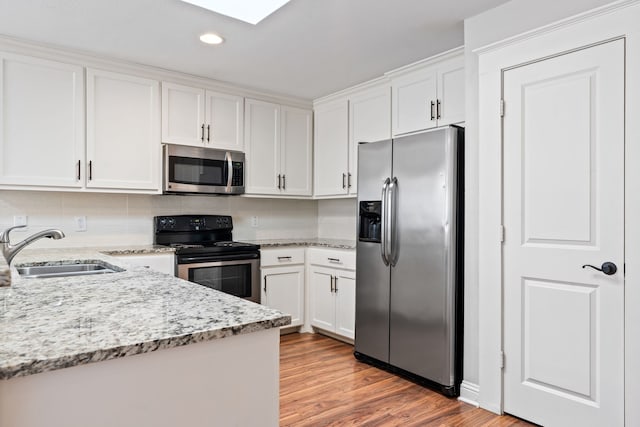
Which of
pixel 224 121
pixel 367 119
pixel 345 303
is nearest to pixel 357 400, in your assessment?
pixel 345 303

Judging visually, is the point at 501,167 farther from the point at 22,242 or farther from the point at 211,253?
the point at 22,242

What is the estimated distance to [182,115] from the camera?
140 inches

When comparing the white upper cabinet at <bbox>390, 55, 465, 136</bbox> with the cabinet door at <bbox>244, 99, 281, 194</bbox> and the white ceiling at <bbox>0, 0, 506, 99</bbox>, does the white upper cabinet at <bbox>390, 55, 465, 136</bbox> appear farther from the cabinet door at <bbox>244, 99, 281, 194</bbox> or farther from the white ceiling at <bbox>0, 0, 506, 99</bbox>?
the cabinet door at <bbox>244, 99, 281, 194</bbox>

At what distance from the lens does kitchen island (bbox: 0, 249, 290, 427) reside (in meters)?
0.79

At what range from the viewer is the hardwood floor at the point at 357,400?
233 cm

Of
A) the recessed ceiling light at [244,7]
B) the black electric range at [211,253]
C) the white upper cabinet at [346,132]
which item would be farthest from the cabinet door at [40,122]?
the white upper cabinet at [346,132]

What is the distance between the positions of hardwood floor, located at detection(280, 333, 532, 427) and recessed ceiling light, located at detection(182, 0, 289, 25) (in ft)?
7.41

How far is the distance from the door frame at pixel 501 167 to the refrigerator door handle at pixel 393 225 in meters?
0.60

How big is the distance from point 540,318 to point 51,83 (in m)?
3.43

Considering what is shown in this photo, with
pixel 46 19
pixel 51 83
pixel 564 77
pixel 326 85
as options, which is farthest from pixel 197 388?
pixel 326 85

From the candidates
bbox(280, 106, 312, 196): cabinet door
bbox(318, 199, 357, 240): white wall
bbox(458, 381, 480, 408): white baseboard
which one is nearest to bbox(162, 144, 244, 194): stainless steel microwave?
bbox(280, 106, 312, 196): cabinet door

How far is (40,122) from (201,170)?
3.82ft

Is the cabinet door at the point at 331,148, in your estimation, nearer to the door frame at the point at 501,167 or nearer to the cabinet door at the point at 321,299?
the cabinet door at the point at 321,299

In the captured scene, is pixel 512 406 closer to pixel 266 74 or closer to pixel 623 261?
pixel 623 261
